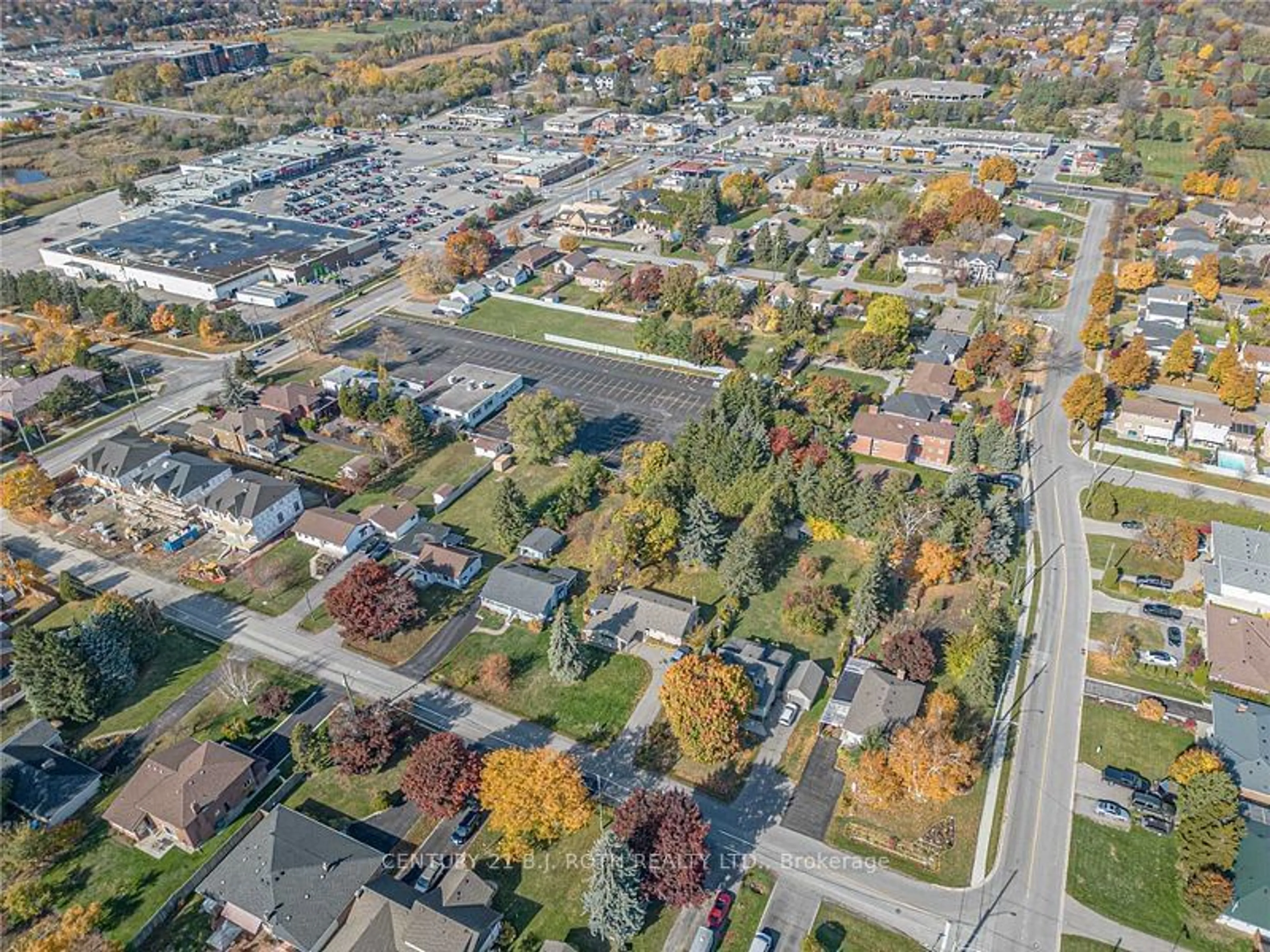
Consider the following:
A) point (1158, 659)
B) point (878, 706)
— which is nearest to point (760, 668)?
point (878, 706)

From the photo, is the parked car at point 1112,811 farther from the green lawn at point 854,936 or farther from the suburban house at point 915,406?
the suburban house at point 915,406

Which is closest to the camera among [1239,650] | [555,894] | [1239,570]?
[555,894]

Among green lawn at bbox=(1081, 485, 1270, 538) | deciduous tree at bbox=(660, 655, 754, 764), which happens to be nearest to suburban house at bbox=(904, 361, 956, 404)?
green lawn at bbox=(1081, 485, 1270, 538)

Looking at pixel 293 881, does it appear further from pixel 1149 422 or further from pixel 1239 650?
pixel 1149 422

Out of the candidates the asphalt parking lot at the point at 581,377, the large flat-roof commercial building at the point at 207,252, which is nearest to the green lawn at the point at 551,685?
the asphalt parking lot at the point at 581,377

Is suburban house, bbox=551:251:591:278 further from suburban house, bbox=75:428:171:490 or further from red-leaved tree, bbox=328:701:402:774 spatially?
red-leaved tree, bbox=328:701:402:774

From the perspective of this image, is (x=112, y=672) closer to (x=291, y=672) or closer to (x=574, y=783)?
(x=291, y=672)
